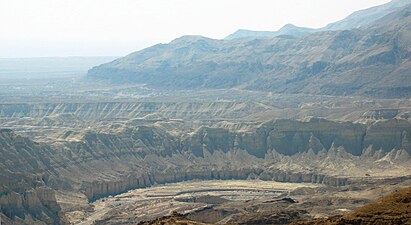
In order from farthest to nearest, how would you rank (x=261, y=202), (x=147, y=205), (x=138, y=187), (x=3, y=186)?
(x=138, y=187), (x=147, y=205), (x=261, y=202), (x=3, y=186)

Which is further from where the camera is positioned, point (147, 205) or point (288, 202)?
point (147, 205)

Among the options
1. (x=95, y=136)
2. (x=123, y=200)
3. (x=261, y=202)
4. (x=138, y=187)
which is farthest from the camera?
Answer: (x=95, y=136)

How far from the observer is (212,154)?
16588cm

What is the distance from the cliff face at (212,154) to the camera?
137 m

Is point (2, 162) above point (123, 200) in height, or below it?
above

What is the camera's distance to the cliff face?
5408 inches

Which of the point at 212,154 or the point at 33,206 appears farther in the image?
the point at 212,154

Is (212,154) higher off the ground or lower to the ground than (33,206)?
lower

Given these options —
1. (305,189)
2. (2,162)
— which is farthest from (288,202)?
(2,162)

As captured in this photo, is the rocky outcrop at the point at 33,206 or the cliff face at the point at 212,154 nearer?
the rocky outcrop at the point at 33,206

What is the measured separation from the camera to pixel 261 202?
110875 millimetres

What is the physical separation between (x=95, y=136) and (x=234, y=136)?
3107 cm

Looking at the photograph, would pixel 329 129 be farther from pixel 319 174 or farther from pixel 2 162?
pixel 2 162

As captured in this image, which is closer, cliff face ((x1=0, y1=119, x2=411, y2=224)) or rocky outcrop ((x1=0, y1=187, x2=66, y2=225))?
rocky outcrop ((x1=0, y1=187, x2=66, y2=225))
